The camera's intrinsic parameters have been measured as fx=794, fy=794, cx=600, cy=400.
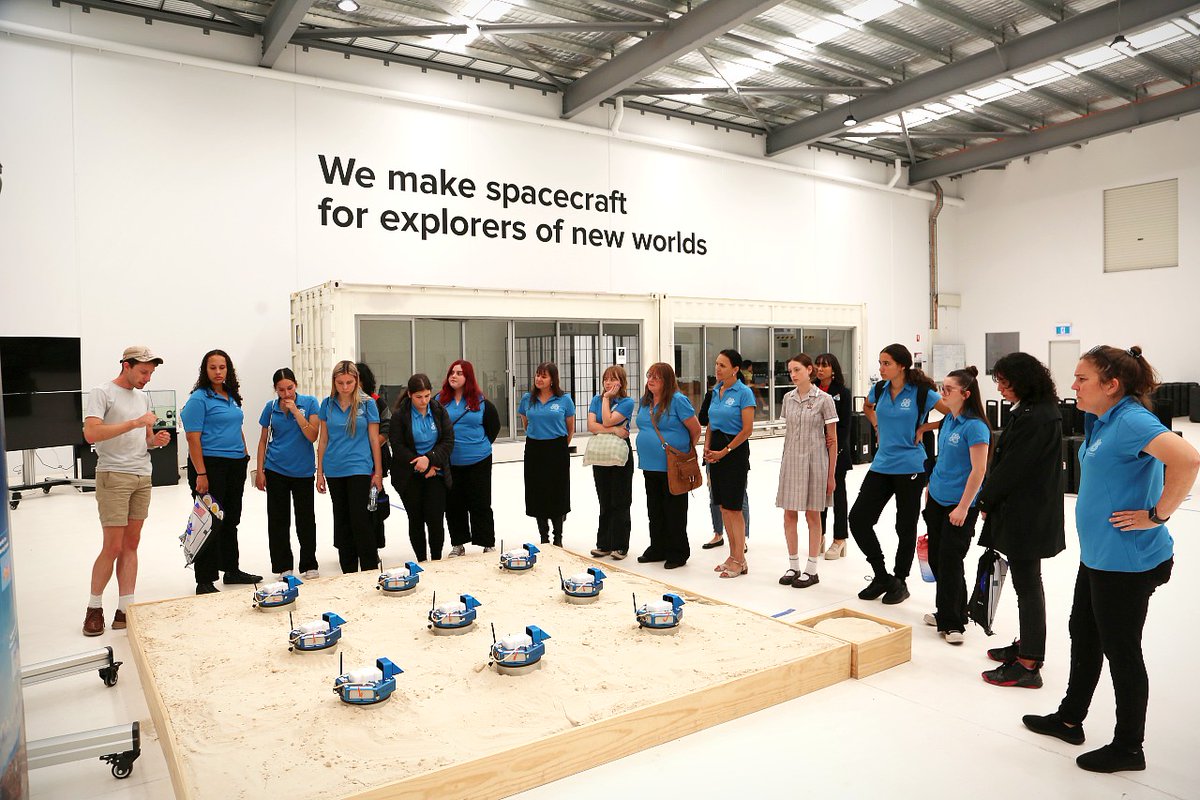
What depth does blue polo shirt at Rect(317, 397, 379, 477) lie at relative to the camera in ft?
17.5

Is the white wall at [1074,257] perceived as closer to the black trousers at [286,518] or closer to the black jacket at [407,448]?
the black jacket at [407,448]

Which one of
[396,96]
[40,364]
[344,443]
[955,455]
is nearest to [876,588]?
[955,455]

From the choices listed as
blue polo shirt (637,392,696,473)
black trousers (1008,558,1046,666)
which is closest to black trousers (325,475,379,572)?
blue polo shirt (637,392,696,473)

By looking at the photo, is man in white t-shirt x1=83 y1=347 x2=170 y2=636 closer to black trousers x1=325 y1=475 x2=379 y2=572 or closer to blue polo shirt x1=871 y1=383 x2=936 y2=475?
black trousers x1=325 y1=475 x2=379 y2=572

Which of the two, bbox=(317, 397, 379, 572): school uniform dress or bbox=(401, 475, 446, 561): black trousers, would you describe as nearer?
bbox=(317, 397, 379, 572): school uniform dress

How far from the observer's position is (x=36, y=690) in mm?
3740

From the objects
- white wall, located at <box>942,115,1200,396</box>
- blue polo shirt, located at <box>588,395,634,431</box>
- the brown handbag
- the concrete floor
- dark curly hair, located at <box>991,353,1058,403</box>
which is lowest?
the concrete floor

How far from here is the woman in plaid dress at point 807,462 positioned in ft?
16.8

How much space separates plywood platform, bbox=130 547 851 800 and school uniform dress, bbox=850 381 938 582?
1.10 meters

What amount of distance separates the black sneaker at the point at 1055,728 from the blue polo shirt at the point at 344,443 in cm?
406

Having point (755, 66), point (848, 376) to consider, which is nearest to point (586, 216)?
point (755, 66)

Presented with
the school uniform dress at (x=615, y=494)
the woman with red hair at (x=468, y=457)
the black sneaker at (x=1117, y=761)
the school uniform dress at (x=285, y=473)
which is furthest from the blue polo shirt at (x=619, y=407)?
the black sneaker at (x=1117, y=761)

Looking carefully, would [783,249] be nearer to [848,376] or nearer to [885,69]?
[848,376]

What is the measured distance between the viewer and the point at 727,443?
5535mm
